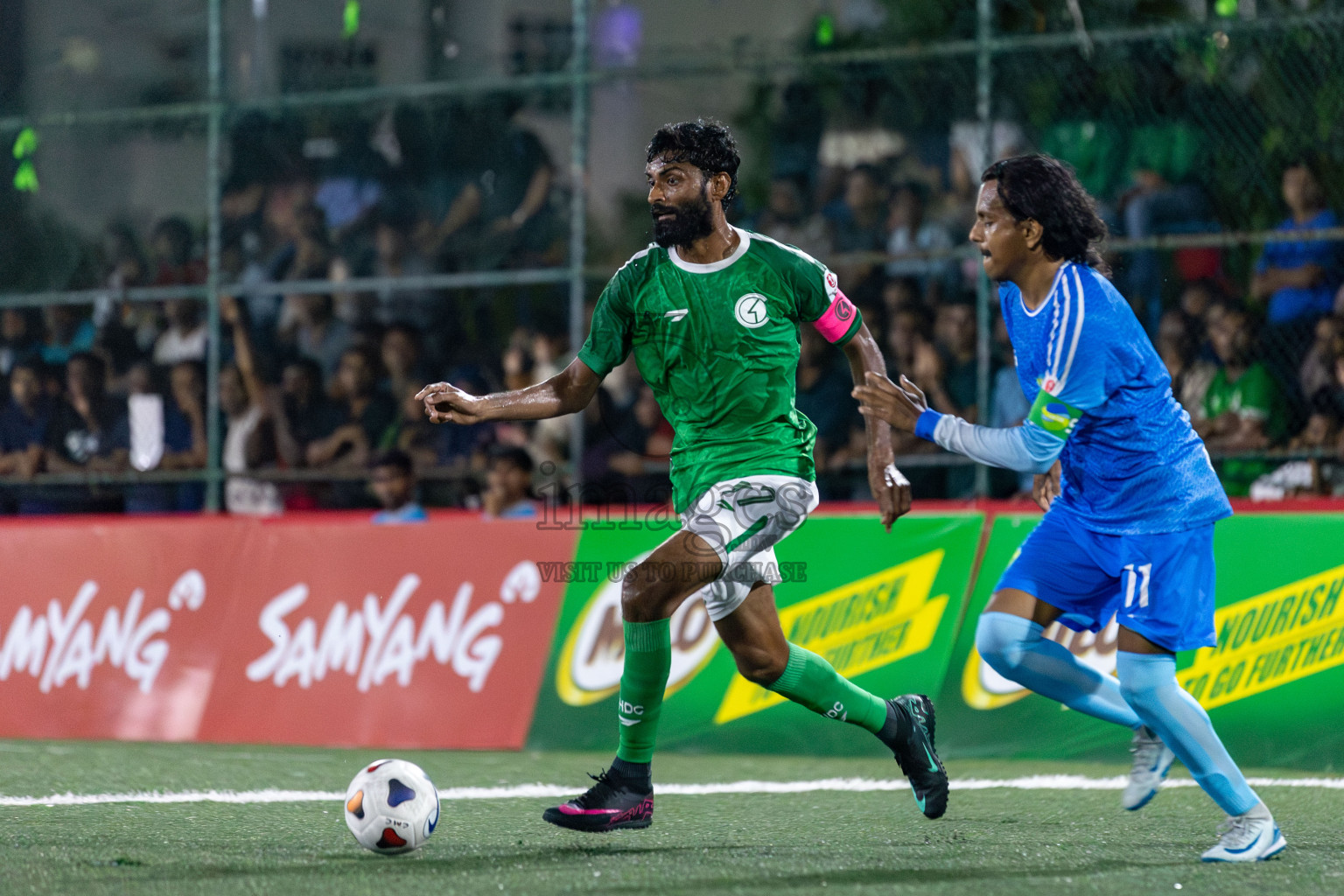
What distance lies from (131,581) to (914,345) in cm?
467

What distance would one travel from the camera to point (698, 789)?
711cm

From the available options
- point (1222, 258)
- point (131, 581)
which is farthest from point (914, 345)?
point (131, 581)

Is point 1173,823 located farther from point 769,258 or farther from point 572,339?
point 572,339

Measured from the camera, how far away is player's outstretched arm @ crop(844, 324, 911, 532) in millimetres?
5469

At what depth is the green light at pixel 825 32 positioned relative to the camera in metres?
11.9

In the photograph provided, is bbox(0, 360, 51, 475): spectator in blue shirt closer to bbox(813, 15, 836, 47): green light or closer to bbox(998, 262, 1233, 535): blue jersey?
bbox(813, 15, 836, 47): green light

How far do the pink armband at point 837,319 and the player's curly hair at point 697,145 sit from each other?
1.88 ft

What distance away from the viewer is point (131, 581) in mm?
9719

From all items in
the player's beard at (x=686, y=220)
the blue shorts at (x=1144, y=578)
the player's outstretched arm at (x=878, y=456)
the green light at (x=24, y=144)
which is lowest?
the blue shorts at (x=1144, y=578)

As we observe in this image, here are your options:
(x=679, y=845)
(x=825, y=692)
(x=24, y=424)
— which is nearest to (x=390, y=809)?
(x=679, y=845)

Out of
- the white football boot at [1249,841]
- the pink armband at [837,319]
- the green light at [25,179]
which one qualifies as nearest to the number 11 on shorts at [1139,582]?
the white football boot at [1249,841]

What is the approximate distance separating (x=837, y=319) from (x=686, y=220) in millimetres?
617

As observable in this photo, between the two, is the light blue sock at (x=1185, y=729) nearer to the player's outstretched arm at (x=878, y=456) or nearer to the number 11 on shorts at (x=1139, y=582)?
the number 11 on shorts at (x=1139, y=582)

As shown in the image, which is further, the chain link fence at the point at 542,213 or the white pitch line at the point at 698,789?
the chain link fence at the point at 542,213
